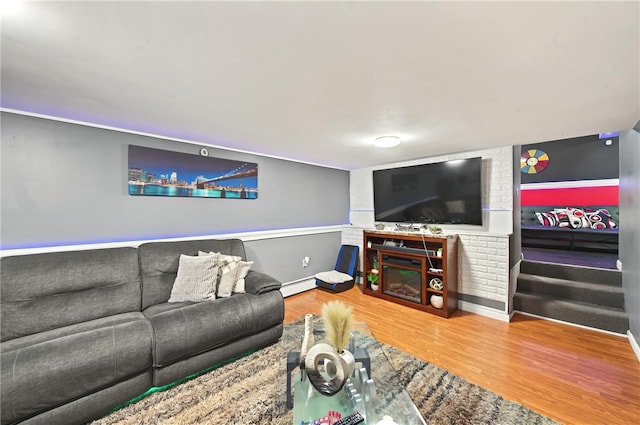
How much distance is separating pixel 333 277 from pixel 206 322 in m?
2.49

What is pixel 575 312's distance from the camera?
2.82 m

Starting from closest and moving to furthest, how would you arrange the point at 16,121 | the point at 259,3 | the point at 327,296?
the point at 259,3 → the point at 16,121 → the point at 327,296

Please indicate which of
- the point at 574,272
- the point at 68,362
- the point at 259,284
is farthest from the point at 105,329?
the point at 574,272

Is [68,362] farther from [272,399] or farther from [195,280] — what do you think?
[272,399]

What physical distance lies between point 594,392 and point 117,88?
3982 millimetres

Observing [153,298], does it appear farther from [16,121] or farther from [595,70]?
[595,70]

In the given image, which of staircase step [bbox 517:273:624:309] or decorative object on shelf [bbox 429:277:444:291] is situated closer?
staircase step [bbox 517:273:624:309]

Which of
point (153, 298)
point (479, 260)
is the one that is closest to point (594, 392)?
point (479, 260)

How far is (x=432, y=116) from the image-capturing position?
209 centimetres

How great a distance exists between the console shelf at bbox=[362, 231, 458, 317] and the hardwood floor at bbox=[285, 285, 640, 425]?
234 mm

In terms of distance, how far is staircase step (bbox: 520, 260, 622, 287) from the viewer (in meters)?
3.05

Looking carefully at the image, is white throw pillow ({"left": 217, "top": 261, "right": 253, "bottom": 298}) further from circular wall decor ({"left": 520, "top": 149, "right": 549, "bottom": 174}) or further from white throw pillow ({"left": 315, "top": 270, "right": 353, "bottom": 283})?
circular wall decor ({"left": 520, "top": 149, "right": 549, "bottom": 174})

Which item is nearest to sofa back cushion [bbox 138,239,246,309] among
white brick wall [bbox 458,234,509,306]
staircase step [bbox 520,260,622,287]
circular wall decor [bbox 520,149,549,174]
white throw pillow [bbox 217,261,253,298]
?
white throw pillow [bbox 217,261,253,298]

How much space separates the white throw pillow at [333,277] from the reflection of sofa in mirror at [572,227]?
453 centimetres
